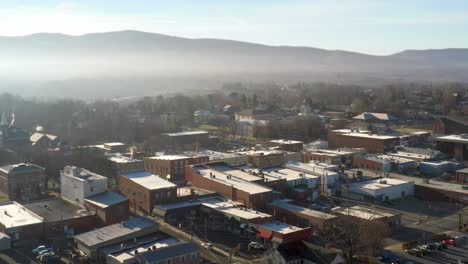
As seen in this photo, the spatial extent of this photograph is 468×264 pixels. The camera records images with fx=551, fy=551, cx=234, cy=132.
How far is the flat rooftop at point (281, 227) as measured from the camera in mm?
11781

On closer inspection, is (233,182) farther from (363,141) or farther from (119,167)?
(363,141)

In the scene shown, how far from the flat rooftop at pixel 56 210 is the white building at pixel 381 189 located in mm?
7659

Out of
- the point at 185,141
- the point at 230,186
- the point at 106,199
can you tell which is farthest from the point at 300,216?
the point at 185,141

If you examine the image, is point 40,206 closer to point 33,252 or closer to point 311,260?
point 33,252

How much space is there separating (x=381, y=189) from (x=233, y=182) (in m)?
4.32

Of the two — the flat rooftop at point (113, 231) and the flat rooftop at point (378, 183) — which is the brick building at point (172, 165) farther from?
the flat rooftop at point (113, 231)

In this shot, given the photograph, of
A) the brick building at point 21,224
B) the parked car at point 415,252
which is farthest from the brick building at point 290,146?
the brick building at point 21,224

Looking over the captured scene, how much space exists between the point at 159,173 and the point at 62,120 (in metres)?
13.9

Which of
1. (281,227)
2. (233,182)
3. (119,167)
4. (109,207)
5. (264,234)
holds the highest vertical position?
(233,182)

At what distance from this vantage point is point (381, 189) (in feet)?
51.9

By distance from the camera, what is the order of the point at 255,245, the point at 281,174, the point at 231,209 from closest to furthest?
the point at 255,245 < the point at 231,209 < the point at 281,174

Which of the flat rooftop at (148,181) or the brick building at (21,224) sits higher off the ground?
the flat rooftop at (148,181)

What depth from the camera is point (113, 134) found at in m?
26.5

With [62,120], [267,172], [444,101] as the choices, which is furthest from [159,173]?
[444,101]
